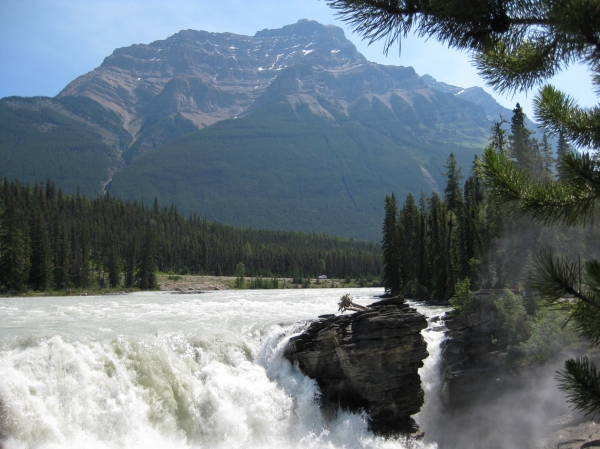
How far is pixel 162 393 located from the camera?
893 inches

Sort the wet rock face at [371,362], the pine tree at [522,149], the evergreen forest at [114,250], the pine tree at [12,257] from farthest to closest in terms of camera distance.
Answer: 1. the evergreen forest at [114,250]
2. the pine tree at [12,257]
3. the pine tree at [522,149]
4. the wet rock face at [371,362]

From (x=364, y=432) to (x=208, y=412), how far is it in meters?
7.59

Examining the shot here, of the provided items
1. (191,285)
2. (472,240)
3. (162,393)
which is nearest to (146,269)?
(191,285)

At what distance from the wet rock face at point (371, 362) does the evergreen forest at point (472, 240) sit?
8712 millimetres

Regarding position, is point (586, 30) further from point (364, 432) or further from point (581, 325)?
point (364, 432)

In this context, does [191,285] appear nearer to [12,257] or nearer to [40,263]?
[40,263]

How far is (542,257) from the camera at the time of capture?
224 inches

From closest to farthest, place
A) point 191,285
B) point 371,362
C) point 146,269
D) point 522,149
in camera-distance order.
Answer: point 371,362
point 522,149
point 146,269
point 191,285

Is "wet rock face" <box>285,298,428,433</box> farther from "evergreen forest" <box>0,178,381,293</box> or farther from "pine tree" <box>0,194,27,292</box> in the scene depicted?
"evergreen forest" <box>0,178,381,293</box>

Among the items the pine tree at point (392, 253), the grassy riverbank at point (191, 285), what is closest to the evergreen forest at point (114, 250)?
the grassy riverbank at point (191, 285)

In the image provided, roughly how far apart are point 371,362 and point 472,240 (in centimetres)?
3570

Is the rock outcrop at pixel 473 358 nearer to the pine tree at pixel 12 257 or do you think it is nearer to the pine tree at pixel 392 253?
the pine tree at pixel 392 253

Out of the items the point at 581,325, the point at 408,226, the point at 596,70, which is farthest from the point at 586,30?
the point at 408,226

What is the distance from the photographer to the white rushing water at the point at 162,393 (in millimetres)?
19953
